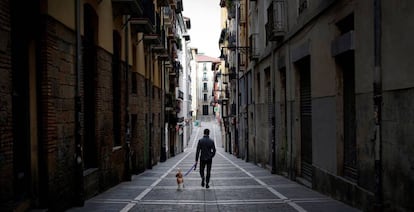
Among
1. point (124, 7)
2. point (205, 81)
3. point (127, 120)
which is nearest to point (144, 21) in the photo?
point (124, 7)

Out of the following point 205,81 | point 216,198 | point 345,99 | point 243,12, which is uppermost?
point 205,81

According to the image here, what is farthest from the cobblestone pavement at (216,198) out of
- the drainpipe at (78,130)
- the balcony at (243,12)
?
the balcony at (243,12)

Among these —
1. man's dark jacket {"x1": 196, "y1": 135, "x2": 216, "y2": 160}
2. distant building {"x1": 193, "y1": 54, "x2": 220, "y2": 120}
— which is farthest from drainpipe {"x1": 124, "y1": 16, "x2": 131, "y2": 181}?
distant building {"x1": 193, "y1": 54, "x2": 220, "y2": 120}

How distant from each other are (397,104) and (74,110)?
21.1ft

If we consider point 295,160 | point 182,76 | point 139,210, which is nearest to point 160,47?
point 295,160

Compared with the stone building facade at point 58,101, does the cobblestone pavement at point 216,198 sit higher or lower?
lower

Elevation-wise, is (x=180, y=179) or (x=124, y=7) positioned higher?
(x=124, y=7)

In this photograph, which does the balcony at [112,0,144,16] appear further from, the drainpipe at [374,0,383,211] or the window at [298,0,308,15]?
the drainpipe at [374,0,383,211]

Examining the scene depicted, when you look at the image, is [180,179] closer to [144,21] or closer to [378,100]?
[378,100]

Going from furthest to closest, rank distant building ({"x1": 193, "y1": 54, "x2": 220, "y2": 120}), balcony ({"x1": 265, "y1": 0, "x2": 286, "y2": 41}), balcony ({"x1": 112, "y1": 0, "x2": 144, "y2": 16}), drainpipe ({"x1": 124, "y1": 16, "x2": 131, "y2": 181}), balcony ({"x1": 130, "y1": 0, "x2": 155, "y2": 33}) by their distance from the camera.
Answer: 1. distant building ({"x1": 193, "y1": 54, "x2": 220, "y2": 120})
2. balcony ({"x1": 130, "y1": 0, "x2": 155, "y2": 33})
3. balcony ({"x1": 265, "y1": 0, "x2": 286, "y2": 41})
4. drainpipe ({"x1": 124, "y1": 16, "x2": 131, "y2": 181})
5. balcony ({"x1": 112, "y1": 0, "x2": 144, "y2": 16})

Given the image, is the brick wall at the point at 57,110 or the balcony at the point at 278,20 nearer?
the brick wall at the point at 57,110

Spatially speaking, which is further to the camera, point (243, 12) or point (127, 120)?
point (243, 12)

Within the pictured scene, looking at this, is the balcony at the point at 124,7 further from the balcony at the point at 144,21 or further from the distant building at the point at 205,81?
the distant building at the point at 205,81

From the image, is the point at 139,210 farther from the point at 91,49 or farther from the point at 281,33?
the point at 281,33
